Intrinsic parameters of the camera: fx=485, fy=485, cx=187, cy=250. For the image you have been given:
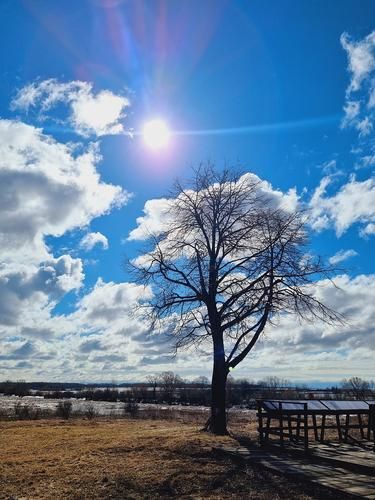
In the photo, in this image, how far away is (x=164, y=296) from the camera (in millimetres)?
18109

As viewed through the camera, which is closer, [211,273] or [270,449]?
[270,449]

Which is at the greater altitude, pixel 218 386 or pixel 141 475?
pixel 218 386

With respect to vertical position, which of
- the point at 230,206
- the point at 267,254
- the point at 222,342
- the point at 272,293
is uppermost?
the point at 230,206

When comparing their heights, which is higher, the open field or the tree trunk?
the tree trunk

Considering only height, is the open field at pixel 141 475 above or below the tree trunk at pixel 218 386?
below

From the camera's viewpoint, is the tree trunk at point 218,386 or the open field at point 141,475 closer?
the open field at point 141,475

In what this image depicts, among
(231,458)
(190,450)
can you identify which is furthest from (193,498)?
(190,450)

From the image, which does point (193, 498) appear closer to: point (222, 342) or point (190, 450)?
point (190, 450)

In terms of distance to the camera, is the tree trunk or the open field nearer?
the open field

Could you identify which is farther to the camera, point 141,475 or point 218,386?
point 218,386

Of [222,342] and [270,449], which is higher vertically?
[222,342]

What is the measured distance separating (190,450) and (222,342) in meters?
6.45

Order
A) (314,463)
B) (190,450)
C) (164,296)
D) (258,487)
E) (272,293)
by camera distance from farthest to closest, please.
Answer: (164,296), (272,293), (190,450), (314,463), (258,487)

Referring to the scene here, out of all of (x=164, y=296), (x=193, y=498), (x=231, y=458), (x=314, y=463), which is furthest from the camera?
(x=164, y=296)
